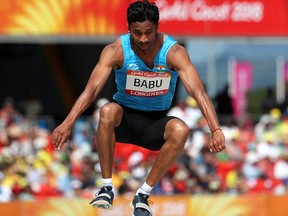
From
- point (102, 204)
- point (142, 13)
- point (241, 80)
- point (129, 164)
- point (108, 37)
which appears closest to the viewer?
point (142, 13)

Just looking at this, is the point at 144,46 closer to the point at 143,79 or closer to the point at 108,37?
the point at 143,79

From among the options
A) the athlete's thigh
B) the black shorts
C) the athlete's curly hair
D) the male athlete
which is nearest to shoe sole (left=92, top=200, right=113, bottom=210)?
the male athlete

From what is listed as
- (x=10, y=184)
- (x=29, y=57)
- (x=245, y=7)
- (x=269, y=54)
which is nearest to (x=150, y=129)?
(x=10, y=184)

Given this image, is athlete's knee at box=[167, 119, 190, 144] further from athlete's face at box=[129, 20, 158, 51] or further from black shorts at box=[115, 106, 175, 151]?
athlete's face at box=[129, 20, 158, 51]

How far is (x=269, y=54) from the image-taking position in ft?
91.4

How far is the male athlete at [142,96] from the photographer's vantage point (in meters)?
8.43

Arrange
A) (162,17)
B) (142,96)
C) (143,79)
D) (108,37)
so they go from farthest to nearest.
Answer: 1. (108,37)
2. (162,17)
3. (142,96)
4. (143,79)

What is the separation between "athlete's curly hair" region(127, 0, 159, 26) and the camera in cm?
836

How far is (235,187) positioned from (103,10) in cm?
359

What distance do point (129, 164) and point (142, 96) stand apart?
6244 mm

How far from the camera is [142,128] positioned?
9.12 metres

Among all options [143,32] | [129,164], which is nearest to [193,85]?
[143,32]

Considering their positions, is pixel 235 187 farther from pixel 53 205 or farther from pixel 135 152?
pixel 53 205

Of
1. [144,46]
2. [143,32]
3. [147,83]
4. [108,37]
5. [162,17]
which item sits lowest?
[108,37]
